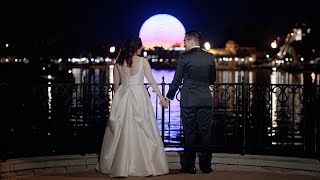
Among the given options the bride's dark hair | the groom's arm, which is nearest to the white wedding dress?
the bride's dark hair

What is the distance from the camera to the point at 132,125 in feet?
28.4

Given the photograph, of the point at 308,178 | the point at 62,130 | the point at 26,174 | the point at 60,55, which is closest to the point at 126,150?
the point at 26,174

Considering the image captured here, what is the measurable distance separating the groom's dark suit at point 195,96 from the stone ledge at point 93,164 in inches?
22.4

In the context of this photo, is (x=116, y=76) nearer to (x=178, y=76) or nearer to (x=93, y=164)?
(x=178, y=76)

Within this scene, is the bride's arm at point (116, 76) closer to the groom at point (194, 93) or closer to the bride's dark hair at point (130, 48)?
the bride's dark hair at point (130, 48)

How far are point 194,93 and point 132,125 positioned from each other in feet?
3.57

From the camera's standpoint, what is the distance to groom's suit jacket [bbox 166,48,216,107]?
8789 millimetres

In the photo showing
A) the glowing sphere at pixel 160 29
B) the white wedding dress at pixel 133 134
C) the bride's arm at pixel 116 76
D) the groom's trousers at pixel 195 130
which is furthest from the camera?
the glowing sphere at pixel 160 29

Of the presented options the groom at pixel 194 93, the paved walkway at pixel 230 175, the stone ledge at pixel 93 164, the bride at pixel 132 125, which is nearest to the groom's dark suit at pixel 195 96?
the groom at pixel 194 93

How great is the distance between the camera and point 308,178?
8766 mm

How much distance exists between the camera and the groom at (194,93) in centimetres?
880

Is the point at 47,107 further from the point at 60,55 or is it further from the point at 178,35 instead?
the point at 178,35

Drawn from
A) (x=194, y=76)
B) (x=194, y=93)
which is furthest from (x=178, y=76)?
(x=194, y=93)

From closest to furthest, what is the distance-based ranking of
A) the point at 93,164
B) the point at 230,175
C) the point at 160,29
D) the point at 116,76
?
the point at 116,76 → the point at 230,175 → the point at 93,164 → the point at 160,29
